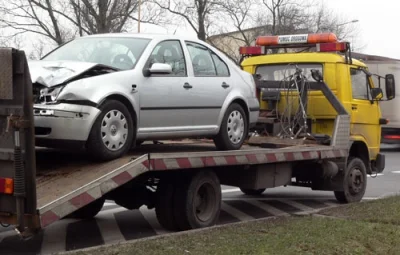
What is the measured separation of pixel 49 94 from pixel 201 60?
2.47 m

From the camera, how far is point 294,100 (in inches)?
419

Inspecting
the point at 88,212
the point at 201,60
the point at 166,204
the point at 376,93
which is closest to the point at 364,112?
the point at 376,93

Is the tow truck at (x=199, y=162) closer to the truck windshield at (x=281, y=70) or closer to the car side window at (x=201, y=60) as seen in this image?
the truck windshield at (x=281, y=70)

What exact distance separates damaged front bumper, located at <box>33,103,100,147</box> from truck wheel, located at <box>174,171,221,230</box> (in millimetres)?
1715

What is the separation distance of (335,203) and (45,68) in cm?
658

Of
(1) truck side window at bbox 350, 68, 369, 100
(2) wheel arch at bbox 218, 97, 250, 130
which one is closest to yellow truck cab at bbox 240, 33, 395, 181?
(1) truck side window at bbox 350, 68, 369, 100

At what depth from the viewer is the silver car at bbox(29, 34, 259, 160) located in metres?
6.29

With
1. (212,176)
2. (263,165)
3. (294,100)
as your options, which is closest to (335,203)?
(294,100)

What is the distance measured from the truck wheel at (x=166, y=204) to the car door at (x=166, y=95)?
0.70 meters

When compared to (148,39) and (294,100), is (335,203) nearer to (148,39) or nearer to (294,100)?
(294,100)

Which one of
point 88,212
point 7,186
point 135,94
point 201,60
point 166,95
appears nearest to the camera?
point 7,186

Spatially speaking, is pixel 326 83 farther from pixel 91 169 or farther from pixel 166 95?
pixel 91 169

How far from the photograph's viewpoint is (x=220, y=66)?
27.8 ft

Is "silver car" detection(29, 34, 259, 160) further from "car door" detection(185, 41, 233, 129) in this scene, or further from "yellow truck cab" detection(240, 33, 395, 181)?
"yellow truck cab" detection(240, 33, 395, 181)
